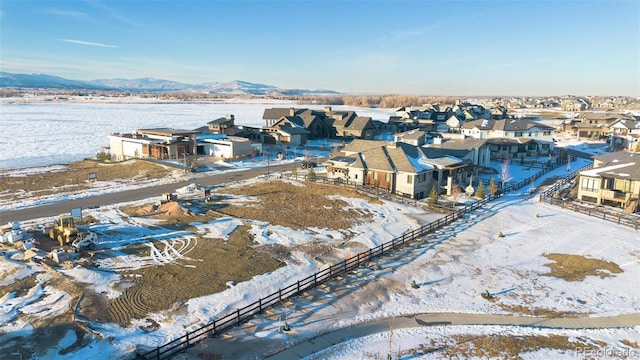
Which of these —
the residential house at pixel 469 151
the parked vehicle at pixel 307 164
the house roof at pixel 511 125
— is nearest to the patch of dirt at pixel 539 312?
the residential house at pixel 469 151

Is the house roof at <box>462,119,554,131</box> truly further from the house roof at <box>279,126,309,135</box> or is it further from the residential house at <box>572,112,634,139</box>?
the house roof at <box>279,126,309,135</box>

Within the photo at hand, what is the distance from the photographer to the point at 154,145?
5884cm

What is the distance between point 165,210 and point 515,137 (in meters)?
55.0

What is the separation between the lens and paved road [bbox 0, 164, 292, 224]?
33.4m

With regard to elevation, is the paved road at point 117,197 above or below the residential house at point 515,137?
below

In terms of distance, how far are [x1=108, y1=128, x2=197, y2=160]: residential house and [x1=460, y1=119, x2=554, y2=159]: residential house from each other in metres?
44.3

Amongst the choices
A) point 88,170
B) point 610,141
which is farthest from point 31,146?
point 610,141

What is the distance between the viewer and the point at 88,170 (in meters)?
51.9

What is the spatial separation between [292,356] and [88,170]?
150 feet

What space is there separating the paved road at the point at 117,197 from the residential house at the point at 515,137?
33959 mm

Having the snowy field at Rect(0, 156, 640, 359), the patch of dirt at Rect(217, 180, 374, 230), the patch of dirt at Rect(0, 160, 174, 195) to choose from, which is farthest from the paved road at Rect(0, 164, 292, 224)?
the patch of dirt at Rect(0, 160, 174, 195)

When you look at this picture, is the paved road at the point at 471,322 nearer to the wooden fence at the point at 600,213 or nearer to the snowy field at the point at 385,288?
the snowy field at the point at 385,288

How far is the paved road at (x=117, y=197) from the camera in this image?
110 feet

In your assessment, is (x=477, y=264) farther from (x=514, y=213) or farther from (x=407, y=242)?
(x=514, y=213)
